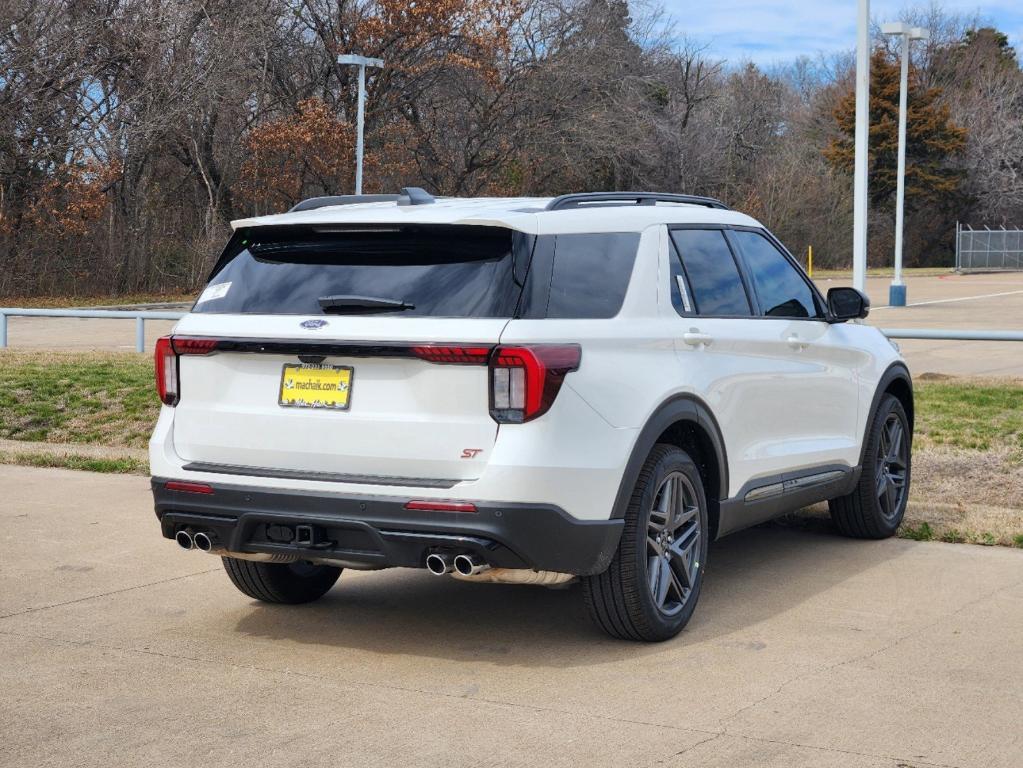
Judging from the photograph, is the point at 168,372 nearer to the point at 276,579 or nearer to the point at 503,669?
the point at 276,579

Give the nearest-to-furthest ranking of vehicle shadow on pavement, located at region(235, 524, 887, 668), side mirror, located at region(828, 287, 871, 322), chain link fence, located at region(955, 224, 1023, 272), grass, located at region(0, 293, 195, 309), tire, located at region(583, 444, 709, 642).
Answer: tire, located at region(583, 444, 709, 642) → vehicle shadow on pavement, located at region(235, 524, 887, 668) → side mirror, located at region(828, 287, 871, 322) → grass, located at region(0, 293, 195, 309) → chain link fence, located at region(955, 224, 1023, 272)

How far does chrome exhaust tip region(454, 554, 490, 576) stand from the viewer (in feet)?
17.4

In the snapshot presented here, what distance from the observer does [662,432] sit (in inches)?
230

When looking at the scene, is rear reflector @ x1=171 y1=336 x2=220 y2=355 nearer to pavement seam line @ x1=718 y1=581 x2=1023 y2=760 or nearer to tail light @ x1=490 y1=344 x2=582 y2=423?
tail light @ x1=490 y1=344 x2=582 y2=423

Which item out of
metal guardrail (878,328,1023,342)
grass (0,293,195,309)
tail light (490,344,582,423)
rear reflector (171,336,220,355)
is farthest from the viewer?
grass (0,293,195,309)

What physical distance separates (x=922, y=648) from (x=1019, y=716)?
90 centimetres

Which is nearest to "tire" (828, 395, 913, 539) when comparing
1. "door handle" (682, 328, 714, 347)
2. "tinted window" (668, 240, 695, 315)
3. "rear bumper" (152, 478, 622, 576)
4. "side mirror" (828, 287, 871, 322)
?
"side mirror" (828, 287, 871, 322)

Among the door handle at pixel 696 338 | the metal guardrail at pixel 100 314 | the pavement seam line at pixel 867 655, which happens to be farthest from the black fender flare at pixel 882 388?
the metal guardrail at pixel 100 314

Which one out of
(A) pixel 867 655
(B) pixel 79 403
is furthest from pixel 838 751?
(B) pixel 79 403

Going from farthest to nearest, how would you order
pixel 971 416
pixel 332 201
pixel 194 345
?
pixel 971 416 < pixel 332 201 < pixel 194 345

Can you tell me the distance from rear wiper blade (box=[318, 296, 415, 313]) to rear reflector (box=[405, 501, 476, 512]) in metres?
0.73

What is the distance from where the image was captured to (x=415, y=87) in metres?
45.1

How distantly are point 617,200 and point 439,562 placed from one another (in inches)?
73.0

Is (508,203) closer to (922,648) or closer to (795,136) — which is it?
(922,648)
